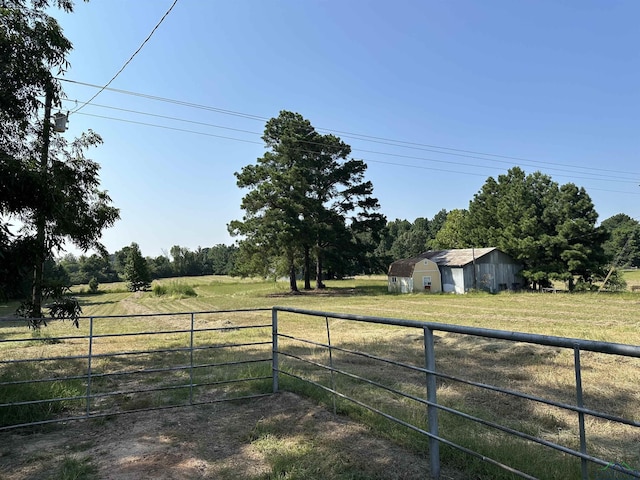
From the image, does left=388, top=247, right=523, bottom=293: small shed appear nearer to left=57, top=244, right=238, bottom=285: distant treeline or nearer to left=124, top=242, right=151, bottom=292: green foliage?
left=124, top=242, right=151, bottom=292: green foliage

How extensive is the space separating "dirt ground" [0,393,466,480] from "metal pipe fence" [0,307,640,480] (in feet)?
0.74

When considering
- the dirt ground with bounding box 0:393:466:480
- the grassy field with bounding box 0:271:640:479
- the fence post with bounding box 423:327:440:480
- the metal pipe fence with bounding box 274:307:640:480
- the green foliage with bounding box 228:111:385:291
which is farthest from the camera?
the green foliage with bounding box 228:111:385:291

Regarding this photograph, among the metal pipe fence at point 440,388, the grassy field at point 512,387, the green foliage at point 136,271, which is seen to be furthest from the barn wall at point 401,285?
the green foliage at point 136,271

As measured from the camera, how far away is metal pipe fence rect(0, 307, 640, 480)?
2.80m

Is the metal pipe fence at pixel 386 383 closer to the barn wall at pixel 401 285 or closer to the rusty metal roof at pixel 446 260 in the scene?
the barn wall at pixel 401 285

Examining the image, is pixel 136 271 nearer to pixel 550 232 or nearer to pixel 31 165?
pixel 550 232

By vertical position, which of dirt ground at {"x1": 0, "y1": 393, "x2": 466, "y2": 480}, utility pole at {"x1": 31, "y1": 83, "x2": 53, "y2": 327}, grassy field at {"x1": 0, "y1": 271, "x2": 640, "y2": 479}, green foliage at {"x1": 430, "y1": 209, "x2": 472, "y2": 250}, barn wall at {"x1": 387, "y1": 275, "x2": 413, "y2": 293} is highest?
green foliage at {"x1": 430, "y1": 209, "x2": 472, "y2": 250}

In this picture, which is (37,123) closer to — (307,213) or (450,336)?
(450,336)

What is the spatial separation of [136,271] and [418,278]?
45435 millimetres

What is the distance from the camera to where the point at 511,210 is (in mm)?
43875

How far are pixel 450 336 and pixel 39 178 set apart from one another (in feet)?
32.5

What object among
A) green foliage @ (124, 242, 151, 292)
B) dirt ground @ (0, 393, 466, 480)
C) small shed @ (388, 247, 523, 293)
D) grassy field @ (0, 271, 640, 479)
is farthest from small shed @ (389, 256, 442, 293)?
green foliage @ (124, 242, 151, 292)

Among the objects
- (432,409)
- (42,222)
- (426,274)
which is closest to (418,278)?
(426,274)

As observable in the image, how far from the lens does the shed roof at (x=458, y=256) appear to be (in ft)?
128
